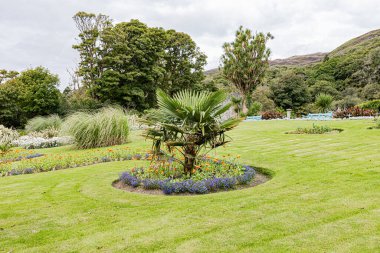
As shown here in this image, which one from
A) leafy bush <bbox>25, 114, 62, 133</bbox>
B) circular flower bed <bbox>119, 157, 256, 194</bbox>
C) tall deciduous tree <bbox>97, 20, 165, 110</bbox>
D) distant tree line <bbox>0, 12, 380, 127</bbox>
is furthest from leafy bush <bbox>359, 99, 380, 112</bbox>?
leafy bush <bbox>25, 114, 62, 133</bbox>

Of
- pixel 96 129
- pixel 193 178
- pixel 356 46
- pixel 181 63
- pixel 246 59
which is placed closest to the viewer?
pixel 193 178

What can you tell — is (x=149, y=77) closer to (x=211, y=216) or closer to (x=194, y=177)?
(x=194, y=177)

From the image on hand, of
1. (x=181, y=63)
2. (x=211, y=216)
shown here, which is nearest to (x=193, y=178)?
(x=211, y=216)

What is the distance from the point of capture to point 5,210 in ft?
15.6

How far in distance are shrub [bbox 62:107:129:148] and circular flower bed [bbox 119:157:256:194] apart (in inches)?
265

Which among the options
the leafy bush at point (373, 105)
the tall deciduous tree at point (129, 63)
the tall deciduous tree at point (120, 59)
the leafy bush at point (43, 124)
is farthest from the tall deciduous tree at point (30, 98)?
the leafy bush at point (373, 105)

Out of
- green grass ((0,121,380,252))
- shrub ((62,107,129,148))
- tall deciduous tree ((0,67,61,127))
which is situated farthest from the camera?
tall deciduous tree ((0,67,61,127))

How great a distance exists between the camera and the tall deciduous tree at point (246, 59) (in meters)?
29.3

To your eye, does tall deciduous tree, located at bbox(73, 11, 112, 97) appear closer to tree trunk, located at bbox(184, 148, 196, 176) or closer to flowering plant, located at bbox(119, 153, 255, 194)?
flowering plant, located at bbox(119, 153, 255, 194)

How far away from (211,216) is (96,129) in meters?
9.93

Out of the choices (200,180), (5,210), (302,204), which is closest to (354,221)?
(302,204)

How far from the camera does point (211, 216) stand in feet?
13.2

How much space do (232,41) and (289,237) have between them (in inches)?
1128

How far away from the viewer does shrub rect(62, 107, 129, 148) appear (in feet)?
42.2
